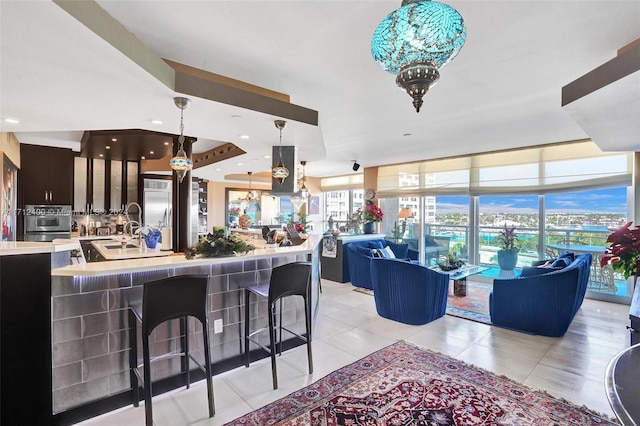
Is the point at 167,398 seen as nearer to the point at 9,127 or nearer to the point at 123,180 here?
the point at 9,127

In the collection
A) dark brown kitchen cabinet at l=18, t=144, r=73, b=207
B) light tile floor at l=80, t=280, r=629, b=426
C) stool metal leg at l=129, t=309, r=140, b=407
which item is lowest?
light tile floor at l=80, t=280, r=629, b=426

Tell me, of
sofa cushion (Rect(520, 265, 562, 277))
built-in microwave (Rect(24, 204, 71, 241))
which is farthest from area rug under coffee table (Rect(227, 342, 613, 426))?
built-in microwave (Rect(24, 204, 71, 241))

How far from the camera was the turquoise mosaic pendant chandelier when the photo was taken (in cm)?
122

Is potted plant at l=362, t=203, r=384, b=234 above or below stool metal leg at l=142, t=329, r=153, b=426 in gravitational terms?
above

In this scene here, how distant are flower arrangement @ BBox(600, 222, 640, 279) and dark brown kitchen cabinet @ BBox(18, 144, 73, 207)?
782 centimetres

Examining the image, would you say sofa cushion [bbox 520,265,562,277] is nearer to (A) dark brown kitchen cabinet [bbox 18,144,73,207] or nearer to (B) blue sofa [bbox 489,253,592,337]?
(B) blue sofa [bbox 489,253,592,337]

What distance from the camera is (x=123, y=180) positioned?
6.96 m

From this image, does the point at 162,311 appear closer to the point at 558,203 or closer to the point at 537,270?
the point at 537,270

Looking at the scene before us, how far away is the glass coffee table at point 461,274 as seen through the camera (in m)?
4.63

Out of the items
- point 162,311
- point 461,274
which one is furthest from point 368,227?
point 162,311

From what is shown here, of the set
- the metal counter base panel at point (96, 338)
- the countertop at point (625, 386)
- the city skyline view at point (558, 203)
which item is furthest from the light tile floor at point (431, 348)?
the city skyline view at point (558, 203)

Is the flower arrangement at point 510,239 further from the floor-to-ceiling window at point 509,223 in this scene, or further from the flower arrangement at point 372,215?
the flower arrangement at point 372,215

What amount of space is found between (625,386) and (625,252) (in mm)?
1377

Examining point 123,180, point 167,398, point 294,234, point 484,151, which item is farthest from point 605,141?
point 123,180
